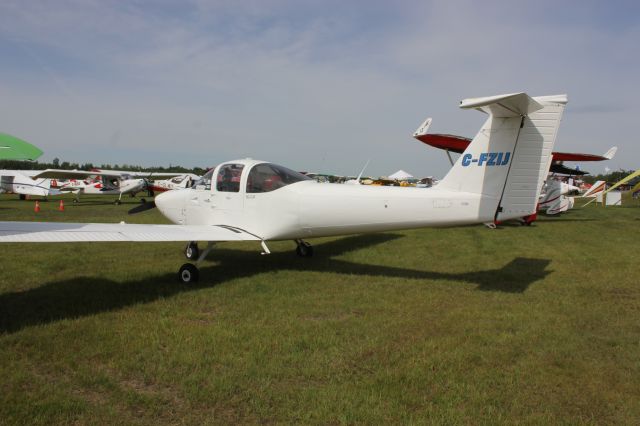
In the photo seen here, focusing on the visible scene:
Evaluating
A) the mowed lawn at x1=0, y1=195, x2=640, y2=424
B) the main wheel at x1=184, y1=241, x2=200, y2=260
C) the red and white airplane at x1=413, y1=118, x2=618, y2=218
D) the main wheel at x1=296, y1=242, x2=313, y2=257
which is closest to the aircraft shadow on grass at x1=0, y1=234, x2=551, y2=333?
the mowed lawn at x1=0, y1=195, x2=640, y2=424

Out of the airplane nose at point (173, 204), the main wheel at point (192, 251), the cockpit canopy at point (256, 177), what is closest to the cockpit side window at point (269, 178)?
the cockpit canopy at point (256, 177)

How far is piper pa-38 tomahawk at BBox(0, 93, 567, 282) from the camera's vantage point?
17.9ft

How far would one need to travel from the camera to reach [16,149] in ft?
11.2

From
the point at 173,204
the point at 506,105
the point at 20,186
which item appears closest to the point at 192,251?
the point at 173,204

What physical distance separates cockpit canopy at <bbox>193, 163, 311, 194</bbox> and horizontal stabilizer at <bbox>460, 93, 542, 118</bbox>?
10.7 ft

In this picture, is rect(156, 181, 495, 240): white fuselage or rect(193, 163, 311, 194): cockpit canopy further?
rect(193, 163, 311, 194): cockpit canopy

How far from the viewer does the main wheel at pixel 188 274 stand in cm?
663

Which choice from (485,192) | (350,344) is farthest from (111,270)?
(485,192)

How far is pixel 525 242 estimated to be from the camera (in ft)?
37.2

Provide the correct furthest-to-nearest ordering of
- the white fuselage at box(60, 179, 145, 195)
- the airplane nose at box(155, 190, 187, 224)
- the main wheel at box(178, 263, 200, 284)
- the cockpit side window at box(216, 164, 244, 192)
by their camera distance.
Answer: the white fuselage at box(60, 179, 145, 195)
the airplane nose at box(155, 190, 187, 224)
the cockpit side window at box(216, 164, 244, 192)
the main wheel at box(178, 263, 200, 284)

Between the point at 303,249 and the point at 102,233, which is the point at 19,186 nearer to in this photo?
the point at 303,249

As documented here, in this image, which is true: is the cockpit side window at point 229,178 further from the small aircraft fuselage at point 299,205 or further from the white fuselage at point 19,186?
the white fuselage at point 19,186

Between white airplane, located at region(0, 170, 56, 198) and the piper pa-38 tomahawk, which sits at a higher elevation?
the piper pa-38 tomahawk

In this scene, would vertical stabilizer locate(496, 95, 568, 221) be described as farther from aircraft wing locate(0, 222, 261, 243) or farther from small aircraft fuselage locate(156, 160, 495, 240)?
aircraft wing locate(0, 222, 261, 243)
